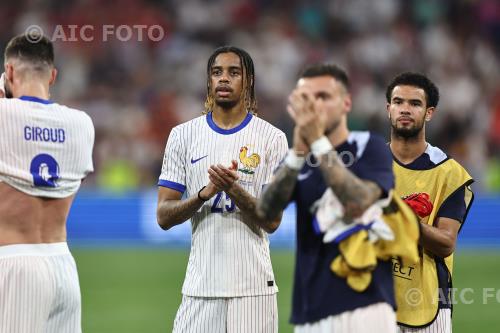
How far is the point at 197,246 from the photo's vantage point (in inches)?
252

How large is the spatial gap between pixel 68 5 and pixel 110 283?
9.55m

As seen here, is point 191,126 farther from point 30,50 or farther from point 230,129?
point 30,50

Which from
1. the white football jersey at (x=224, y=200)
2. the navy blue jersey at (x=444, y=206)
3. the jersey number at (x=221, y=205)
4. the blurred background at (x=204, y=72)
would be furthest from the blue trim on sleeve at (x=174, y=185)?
the blurred background at (x=204, y=72)

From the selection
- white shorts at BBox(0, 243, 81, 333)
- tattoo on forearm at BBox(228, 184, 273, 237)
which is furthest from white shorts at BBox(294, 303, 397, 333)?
white shorts at BBox(0, 243, 81, 333)

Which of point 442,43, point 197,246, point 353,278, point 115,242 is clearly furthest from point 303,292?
point 442,43

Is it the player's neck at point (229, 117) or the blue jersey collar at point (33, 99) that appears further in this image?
the player's neck at point (229, 117)

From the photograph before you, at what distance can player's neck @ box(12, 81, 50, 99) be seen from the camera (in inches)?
220

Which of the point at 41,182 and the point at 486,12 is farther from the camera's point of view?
the point at 486,12

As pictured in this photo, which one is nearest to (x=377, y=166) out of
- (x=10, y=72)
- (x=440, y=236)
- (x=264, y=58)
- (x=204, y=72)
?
(x=440, y=236)

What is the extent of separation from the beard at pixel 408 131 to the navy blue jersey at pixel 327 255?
4.18 feet

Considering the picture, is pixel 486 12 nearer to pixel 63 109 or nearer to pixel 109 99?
pixel 109 99

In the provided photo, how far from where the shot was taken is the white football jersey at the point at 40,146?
17.8ft

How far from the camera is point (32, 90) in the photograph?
5.60 metres

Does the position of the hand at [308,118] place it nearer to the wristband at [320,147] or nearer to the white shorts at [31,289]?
the wristband at [320,147]
